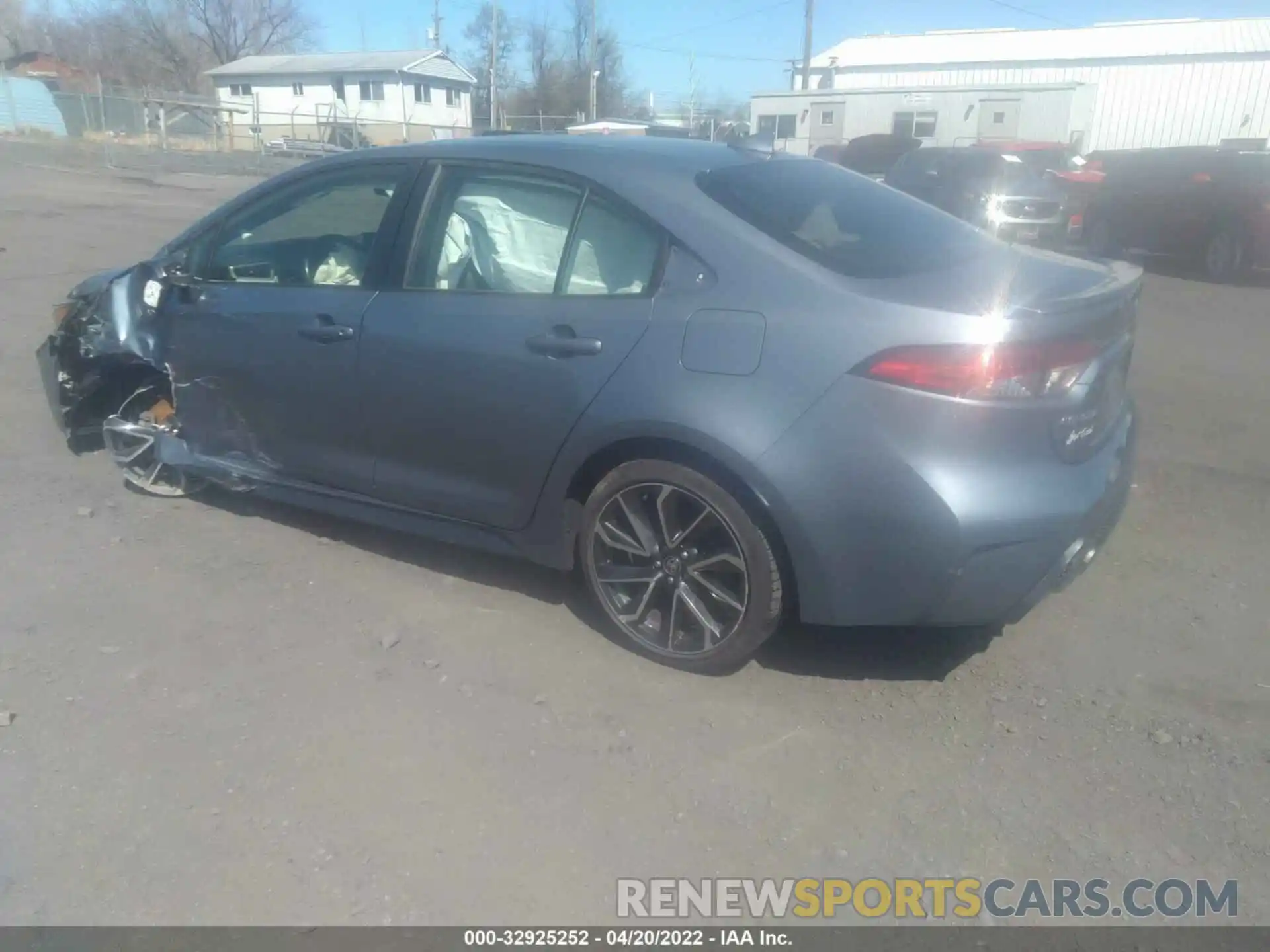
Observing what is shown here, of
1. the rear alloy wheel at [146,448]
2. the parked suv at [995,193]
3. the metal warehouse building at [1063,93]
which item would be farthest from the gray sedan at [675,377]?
the metal warehouse building at [1063,93]

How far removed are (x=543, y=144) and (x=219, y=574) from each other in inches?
86.7

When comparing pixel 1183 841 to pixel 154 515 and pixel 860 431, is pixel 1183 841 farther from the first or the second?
pixel 154 515

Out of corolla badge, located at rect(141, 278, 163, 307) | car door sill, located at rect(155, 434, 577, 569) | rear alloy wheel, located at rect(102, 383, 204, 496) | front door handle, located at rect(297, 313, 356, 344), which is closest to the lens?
car door sill, located at rect(155, 434, 577, 569)

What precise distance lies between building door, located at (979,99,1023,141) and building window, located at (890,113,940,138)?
1.41 m

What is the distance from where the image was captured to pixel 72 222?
1612cm

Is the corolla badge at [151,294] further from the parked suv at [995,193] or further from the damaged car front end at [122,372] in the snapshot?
the parked suv at [995,193]

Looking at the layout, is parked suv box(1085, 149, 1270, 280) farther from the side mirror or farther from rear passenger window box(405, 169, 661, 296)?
the side mirror

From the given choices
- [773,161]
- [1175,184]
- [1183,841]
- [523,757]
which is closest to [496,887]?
[523,757]

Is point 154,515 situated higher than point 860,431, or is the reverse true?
point 860,431

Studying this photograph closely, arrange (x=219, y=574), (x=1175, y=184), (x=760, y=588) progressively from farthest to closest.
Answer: (x=1175, y=184)
(x=219, y=574)
(x=760, y=588)

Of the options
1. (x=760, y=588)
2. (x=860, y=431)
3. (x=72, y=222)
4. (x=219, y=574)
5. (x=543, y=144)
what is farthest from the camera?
(x=72, y=222)

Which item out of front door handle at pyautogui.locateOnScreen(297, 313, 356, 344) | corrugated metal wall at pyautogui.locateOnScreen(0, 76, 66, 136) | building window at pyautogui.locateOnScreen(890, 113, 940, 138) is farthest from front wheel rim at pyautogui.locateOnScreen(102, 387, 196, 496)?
corrugated metal wall at pyautogui.locateOnScreen(0, 76, 66, 136)

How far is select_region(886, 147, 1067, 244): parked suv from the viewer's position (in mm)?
15008

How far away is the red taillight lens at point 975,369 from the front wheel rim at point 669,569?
72 cm
